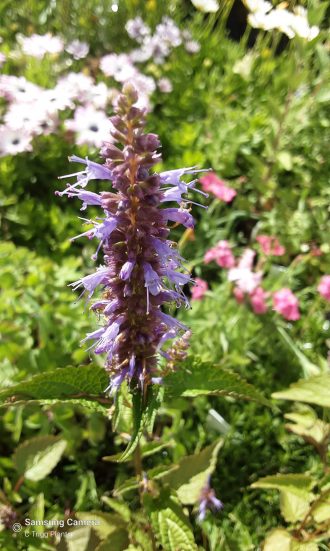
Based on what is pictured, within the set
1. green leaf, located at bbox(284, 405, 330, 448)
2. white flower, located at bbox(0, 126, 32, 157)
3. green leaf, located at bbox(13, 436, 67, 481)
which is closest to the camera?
green leaf, located at bbox(13, 436, 67, 481)

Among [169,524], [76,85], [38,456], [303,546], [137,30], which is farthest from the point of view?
[137,30]

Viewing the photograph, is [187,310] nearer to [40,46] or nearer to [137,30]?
[40,46]

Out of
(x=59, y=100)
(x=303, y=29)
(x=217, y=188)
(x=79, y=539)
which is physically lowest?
(x=79, y=539)

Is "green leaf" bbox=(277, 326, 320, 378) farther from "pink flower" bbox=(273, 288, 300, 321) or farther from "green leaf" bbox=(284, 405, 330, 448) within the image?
"green leaf" bbox=(284, 405, 330, 448)

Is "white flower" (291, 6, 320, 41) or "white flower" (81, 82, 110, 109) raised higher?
"white flower" (291, 6, 320, 41)

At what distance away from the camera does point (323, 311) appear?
2461 millimetres

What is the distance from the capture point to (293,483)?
54.9 inches

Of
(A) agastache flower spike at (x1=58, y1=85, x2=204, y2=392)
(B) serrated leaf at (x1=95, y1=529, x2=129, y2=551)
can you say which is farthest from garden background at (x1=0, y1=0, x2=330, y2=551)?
(A) agastache flower spike at (x1=58, y1=85, x2=204, y2=392)

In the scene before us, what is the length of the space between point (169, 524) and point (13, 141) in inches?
78.6

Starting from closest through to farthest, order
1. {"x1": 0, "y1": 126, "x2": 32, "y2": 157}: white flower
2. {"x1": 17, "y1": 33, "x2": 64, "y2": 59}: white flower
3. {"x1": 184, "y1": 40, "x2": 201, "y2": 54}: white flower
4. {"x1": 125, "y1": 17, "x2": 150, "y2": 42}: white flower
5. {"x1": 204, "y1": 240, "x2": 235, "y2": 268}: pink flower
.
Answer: {"x1": 204, "y1": 240, "x2": 235, "y2": 268}: pink flower < {"x1": 0, "y1": 126, "x2": 32, "y2": 157}: white flower < {"x1": 17, "y1": 33, "x2": 64, "y2": 59}: white flower < {"x1": 125, "y1": 17, "x2": 150, "y2": 42}: white flower < {"x1": 184, "y1": 40, "x2": 201, "y2": 54}: white flower

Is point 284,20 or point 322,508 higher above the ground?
point 284,20

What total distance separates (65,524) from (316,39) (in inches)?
88.9

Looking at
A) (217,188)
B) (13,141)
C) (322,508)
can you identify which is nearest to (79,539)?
(322,508)

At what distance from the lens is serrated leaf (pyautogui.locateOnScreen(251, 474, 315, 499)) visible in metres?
1.37
